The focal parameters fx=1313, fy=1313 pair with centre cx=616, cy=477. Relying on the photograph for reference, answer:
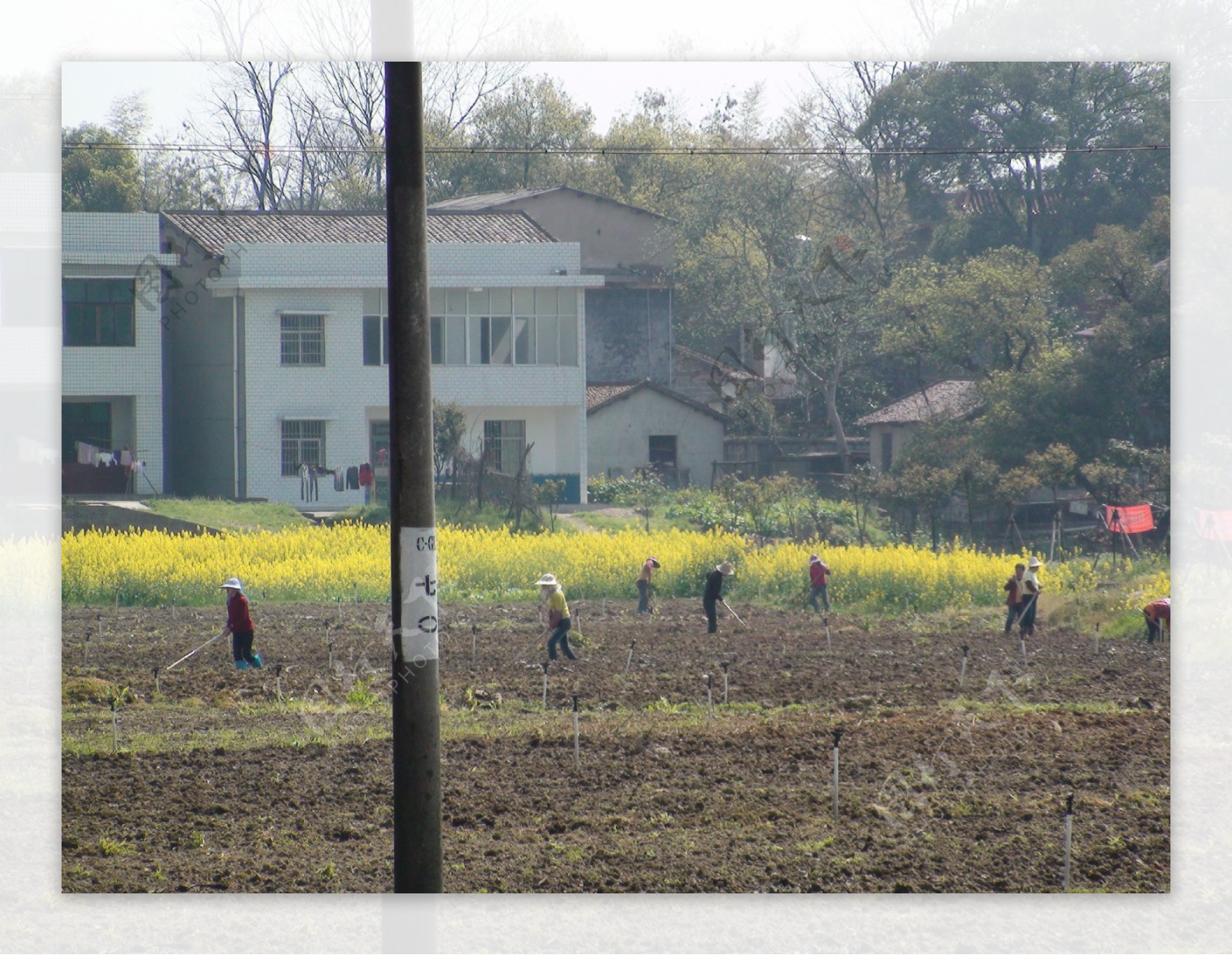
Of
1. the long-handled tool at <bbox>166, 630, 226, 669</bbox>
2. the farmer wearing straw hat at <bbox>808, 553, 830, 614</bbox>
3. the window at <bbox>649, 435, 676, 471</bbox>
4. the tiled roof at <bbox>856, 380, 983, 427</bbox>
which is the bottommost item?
the long-handled tool at <bbox>166, 630, 226, 669</bbox>

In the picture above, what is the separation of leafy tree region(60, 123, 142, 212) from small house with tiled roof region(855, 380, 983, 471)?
6295mm

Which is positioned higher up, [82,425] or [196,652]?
[82,425]

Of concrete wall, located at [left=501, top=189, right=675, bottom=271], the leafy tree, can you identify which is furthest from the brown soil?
concrete wall, located at [left=501, top=189, right=675, bottom=271]

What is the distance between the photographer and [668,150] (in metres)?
9.81

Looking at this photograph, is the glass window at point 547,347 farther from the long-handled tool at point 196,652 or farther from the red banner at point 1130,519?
the red banner at point 1130,519

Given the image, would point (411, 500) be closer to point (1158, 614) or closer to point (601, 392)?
point (601, 392)

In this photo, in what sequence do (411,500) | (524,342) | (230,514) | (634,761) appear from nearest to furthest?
(411,500), (634,761), (230,514), (524,342)

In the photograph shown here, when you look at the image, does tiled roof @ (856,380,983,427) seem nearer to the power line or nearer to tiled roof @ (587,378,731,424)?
tiled roof @ (587,378,731,424)

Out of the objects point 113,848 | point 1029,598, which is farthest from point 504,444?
point 1029,598

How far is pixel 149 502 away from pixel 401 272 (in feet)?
18.1

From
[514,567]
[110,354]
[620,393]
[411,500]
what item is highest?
[110,354]

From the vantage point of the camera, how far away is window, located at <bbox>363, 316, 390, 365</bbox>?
1105 cm

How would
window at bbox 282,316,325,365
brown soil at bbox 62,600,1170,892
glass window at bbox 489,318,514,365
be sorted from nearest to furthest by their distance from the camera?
brown soil at bbox 62,600,1170,892, glass window at bbox 489,318,514,365, window at bbox 282,316,325,365

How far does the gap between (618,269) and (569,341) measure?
767mm
